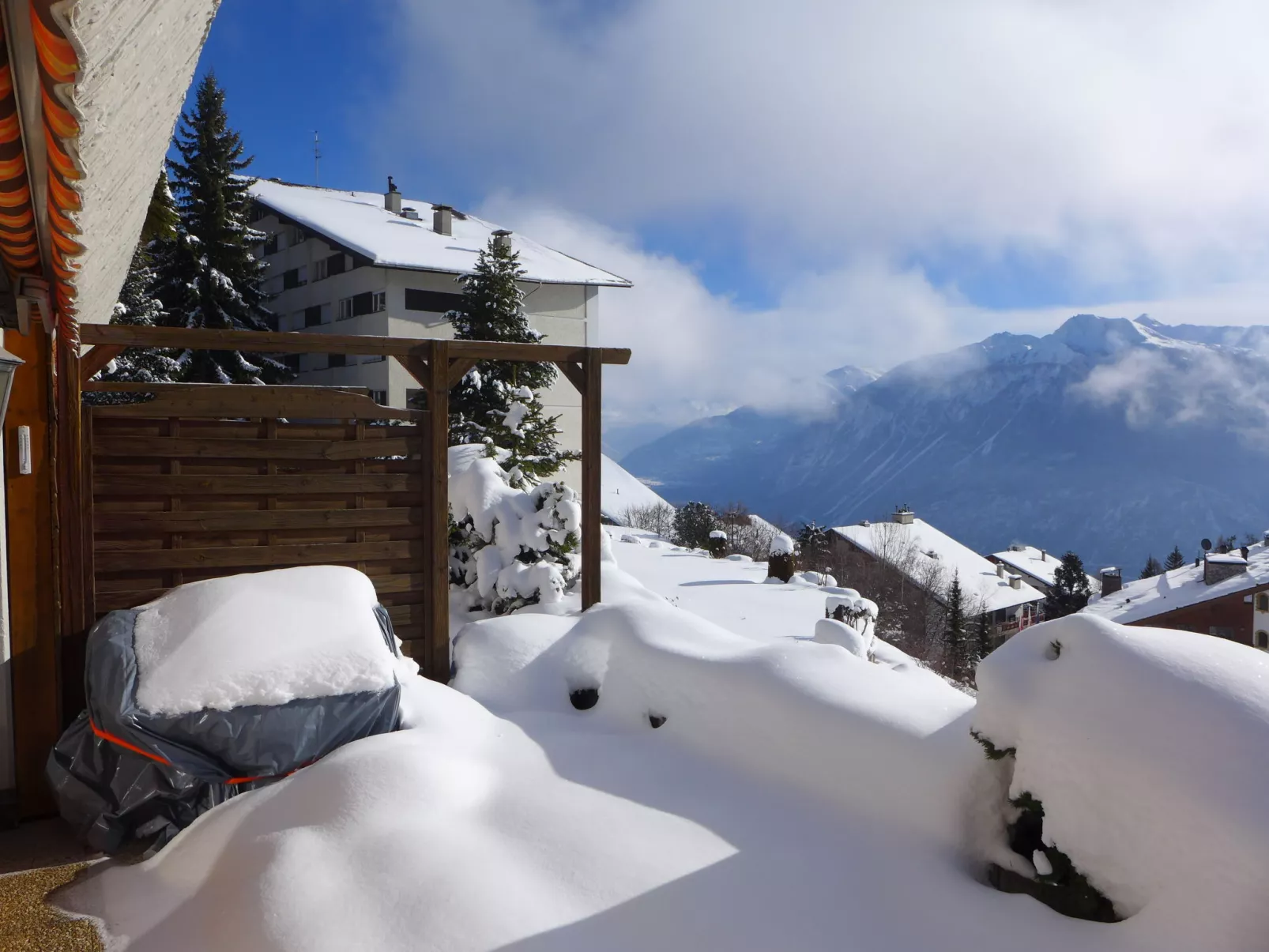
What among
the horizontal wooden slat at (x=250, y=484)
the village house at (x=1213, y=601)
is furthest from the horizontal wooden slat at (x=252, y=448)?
the village house at (x=1213, y=601)

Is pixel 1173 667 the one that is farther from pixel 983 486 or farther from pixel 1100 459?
pixel 1100 459

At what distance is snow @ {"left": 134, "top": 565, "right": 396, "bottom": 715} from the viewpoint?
405cm

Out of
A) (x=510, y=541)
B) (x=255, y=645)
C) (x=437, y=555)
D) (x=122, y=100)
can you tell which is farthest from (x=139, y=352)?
(x=122, y=100)

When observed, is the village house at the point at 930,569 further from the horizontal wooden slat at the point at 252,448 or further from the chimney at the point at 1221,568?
the horizontal wooden slat at the point at 252,448

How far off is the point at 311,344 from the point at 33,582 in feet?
6.97

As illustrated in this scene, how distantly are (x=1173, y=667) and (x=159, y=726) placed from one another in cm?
426

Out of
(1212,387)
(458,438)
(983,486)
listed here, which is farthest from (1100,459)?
(458,438)

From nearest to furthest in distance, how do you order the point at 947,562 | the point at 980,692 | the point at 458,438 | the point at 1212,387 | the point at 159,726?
the point at 980,692, the point at 159,726, the point at 458,438, the point at 947,562, the point at 1212,387

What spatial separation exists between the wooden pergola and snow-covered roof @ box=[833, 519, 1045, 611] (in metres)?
33.5

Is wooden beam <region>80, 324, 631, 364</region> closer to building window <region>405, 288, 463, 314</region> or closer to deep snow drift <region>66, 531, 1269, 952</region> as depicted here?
deep snow drift <region>66, 531, 1269, 952</region>

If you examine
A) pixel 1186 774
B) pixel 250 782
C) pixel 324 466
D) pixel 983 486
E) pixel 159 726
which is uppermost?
pixel 324 466

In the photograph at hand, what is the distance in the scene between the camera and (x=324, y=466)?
5.74 metres

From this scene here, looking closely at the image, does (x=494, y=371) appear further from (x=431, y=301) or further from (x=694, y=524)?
(x=694, y=524)

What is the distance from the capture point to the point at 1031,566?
5200cm
